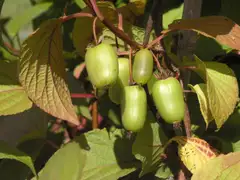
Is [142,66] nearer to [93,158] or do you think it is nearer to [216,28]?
[216,28]

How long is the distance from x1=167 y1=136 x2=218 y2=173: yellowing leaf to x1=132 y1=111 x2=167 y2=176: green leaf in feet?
0.17

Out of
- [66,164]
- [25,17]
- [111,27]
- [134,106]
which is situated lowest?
[66,164]

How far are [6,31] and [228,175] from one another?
0.82m

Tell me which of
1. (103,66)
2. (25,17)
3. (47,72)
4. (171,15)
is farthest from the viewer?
(25,17)

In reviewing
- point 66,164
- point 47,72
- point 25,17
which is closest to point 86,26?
point 47,72

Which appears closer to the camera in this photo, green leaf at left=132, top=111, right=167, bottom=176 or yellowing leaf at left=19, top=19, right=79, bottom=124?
yellowing leaf at left=19, top=19, right=79, bottom=124

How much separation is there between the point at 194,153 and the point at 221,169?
47 mm

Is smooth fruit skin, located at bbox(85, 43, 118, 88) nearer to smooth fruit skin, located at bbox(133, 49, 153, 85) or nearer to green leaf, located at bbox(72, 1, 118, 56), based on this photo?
smooth fruit skin, located at bbox(133, 49, 153, 85)

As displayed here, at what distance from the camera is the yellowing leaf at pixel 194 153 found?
2.83 feet

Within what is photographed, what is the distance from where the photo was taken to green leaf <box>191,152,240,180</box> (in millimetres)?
854

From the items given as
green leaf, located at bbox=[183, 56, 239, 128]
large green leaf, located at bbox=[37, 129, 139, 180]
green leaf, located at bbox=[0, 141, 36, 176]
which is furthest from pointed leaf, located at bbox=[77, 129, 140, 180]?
green leaf, located at bbox=[183, 56, 239, 128]

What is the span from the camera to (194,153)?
0.86m

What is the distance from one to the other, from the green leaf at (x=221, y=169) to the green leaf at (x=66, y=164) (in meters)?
0.23

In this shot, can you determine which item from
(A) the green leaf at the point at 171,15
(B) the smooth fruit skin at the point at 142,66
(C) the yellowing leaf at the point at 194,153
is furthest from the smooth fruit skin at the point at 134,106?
(A) the green leaf at the point at 171,15
